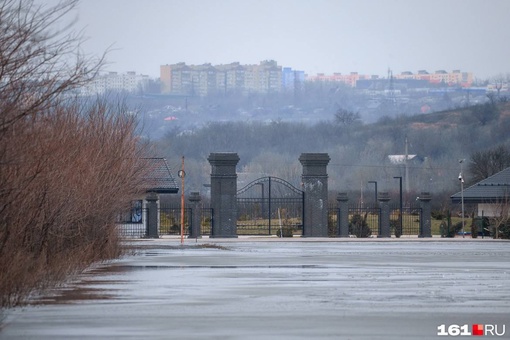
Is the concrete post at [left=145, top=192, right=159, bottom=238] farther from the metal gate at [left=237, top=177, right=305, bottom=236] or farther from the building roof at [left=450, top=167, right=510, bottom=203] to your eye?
the building roof at [left=450, top=167, right=510, bottom=203]

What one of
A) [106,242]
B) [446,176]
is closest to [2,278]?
[106,242]

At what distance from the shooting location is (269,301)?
20344 mm

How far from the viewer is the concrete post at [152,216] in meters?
54.1

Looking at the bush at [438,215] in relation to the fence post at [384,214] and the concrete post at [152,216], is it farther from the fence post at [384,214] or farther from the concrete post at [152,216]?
the concrete post at [152,216]

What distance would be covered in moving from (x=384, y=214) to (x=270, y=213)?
5511 mm

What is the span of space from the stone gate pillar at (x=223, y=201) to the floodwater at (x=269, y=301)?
21.6 metres

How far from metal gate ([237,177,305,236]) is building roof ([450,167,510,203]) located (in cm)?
891

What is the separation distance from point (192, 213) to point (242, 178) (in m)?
70.2

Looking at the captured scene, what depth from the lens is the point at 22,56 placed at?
17.8 meters

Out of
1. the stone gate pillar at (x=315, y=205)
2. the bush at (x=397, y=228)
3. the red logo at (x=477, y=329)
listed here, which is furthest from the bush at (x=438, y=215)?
the red logo at (x=477, y=329)

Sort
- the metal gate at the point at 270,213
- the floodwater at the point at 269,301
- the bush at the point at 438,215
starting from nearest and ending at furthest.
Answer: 1. the floodwater at the point at 269,301
2. the metal gate at the point at 270,213
3. the bush at the point at 438,215

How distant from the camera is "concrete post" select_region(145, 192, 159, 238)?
5409 centimetres

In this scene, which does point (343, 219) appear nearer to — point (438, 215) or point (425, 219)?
point (425, 219)

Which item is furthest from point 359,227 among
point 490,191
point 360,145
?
point 360,145
